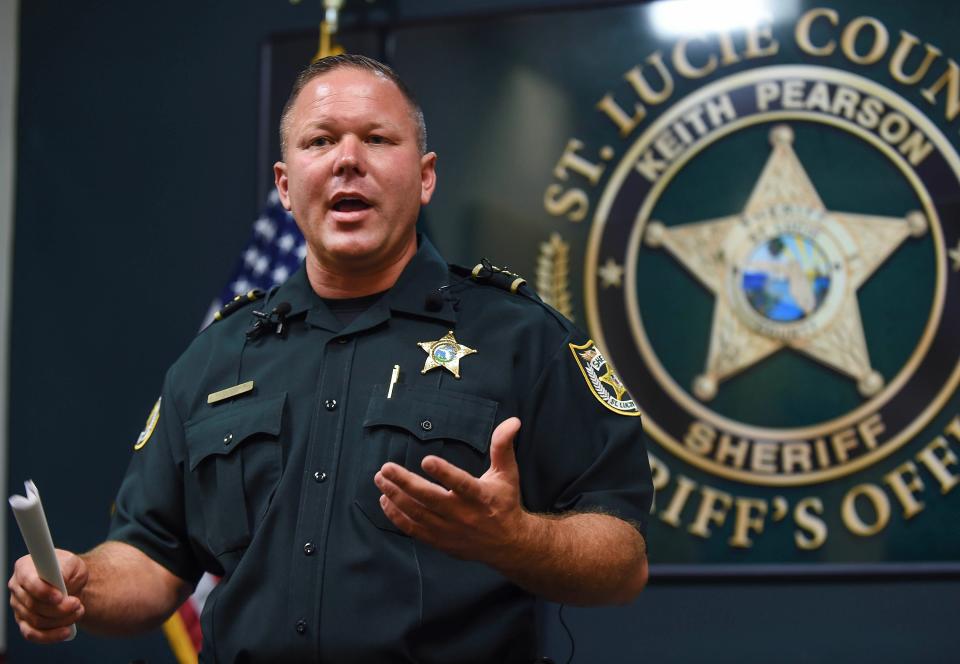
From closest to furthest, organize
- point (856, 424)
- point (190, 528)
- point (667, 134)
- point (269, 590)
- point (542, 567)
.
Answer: point (542, 567)
point (269, 590)
point (190, 528)
point (856, 424)
point (667, 134)

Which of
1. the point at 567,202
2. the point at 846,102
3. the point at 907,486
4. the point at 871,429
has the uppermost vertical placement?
the point at 846,102

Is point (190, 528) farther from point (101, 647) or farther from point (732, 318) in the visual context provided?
point (101, 647)

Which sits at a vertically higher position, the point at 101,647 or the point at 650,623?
the point at 650,623

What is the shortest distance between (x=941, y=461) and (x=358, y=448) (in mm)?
1629

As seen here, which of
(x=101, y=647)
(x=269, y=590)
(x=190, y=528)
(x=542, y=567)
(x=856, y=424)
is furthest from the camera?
(x=101, y=647)

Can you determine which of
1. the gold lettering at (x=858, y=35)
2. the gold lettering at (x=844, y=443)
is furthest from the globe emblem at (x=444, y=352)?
the gold lettering at (x=858, y=35)

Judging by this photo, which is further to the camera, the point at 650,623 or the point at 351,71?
the point at 650,623

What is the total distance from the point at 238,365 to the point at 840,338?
1.54m

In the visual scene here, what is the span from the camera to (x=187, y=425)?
1.55m

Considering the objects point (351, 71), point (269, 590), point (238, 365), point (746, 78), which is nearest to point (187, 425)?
point (238, 365)

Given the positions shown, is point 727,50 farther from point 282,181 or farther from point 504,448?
point 504,448

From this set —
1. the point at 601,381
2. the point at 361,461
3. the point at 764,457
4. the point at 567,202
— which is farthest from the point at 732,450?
the point at 361,461

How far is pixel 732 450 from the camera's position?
8.53 feet

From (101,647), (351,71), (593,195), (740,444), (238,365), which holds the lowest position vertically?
(101,647)
